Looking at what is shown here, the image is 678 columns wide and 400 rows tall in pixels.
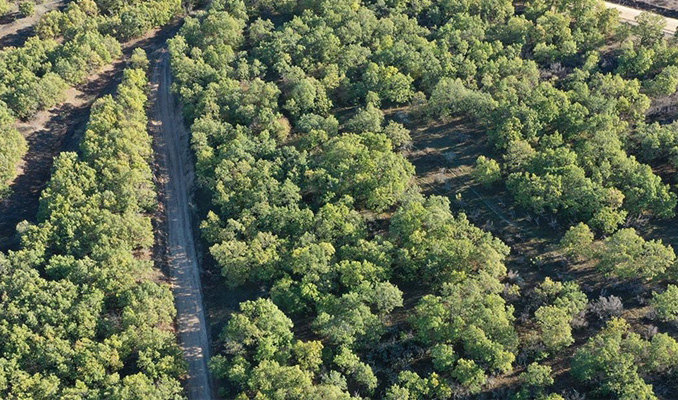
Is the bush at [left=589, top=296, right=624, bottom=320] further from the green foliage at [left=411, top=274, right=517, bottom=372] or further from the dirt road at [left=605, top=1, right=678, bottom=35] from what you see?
the dirt road at [left=605, top=1, right=678, bottom=35]

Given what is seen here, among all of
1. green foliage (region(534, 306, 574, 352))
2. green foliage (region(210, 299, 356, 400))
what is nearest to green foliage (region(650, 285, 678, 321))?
green foliage (region(534, 306, 574, 352))

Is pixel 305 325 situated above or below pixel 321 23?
below

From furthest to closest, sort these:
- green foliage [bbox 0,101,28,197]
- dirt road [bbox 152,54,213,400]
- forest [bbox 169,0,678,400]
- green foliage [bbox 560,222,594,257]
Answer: green foliage [bbox 0,101,28,197] → green foliage [bbox 560,222,594,257] → dirt road [bbox 152,54,213,400] → forest [bbox 169,0,678,400]

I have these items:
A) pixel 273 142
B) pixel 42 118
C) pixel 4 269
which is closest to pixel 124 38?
pixel 42 118

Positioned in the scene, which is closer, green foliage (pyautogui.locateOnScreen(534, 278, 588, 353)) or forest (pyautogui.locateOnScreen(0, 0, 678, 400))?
green foliage (pyautogui.locateOnScreen(534, 278, 588, 353))

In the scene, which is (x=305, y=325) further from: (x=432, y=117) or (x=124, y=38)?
(x=124, y=38)

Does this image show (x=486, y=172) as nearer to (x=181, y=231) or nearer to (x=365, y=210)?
(x=365, y=210)
